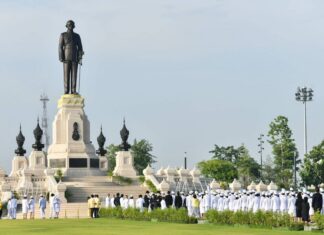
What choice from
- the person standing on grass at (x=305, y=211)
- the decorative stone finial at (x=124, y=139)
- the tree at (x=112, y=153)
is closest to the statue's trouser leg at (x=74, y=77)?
the decorative stone finial at (x=124, y=139)

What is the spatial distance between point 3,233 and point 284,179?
57415 mm

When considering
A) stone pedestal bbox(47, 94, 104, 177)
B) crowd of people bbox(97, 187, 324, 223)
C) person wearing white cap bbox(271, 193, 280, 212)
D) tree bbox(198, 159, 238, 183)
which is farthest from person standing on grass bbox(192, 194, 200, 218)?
tree bbox(198, 159, 238, 183)

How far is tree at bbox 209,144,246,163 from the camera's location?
347ft

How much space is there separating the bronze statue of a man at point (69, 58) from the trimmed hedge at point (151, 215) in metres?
19.6

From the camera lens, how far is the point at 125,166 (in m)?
67.1

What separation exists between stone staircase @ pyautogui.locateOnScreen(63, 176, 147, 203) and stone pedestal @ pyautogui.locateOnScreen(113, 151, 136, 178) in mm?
2420

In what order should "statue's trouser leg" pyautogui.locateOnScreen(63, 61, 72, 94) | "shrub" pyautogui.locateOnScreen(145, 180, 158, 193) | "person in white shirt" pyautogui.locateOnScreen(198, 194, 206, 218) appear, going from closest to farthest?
"person in white shirt" pyautogui.locateOnScreen(198, 194, 206, 218) < "shrub" pyautogui.locateOnScreen(145, 180, 158, 193) < "statue's trouser leg" pyautogui.locateOnScreen(63, 61, 72, 94)

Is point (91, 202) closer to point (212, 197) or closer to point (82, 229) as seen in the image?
point (212, 197)

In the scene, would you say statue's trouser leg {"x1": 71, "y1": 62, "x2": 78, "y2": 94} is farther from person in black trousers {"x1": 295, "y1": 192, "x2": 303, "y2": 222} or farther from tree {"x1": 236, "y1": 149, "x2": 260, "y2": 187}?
tree {"x1": 236, "y1": 149, "x2": 260, "y2": 187}

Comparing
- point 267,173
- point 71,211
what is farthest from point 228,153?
point 71,211

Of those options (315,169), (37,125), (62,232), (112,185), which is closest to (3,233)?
(62,232)

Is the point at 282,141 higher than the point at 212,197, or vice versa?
the point at 282,141

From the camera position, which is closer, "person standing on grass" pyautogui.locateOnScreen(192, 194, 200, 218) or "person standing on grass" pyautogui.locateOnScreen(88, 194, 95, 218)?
"person standing on grass" pyautogui.locateOnScreen(192, 194, 200, 218)

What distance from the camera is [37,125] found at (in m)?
71.4
